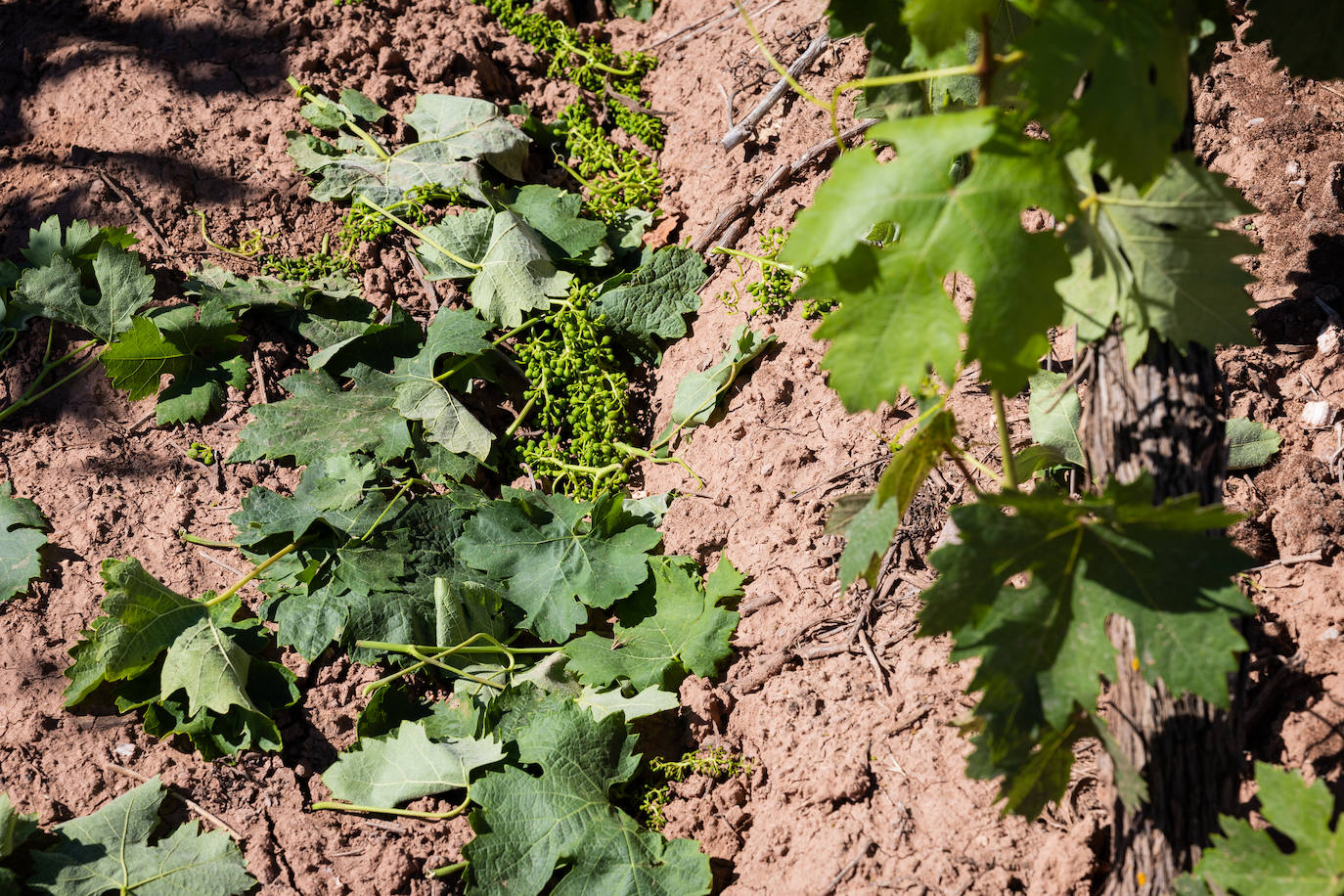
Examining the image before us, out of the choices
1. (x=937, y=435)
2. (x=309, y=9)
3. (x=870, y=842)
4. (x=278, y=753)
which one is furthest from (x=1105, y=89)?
(x=309, y=9)

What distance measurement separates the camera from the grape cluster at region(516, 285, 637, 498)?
10.2ft

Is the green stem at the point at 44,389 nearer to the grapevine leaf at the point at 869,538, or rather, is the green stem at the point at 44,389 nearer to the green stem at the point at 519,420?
the green stem at the point at 519,420

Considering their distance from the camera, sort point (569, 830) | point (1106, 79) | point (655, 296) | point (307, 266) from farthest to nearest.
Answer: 1. point (307, 266)
2. point (655, 296)
3. point (569, 830)
4. point (1106, 79)

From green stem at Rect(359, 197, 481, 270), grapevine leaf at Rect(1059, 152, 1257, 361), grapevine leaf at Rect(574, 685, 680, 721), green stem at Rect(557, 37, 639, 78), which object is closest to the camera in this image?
grapevine leaf at Rect(1059, 152, 1257, 361)

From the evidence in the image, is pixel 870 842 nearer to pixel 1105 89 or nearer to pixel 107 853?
pixel 1105 89

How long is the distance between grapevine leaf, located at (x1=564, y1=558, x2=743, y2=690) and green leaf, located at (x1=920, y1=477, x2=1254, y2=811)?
1.15 metres

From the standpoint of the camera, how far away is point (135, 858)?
91.9 inches

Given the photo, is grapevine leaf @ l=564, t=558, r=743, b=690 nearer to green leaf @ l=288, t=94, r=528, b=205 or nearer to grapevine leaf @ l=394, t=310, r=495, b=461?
grapevine leaf @ l=394, t=310, r=495, b=461

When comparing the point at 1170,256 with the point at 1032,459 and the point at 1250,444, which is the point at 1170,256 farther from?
the point at 1250,444

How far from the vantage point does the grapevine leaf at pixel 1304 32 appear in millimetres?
1676

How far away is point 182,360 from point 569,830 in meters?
2.11

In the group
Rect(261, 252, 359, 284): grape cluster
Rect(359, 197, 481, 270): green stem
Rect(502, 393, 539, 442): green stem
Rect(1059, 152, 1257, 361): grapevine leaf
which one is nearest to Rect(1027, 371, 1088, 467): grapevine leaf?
Rect(1059, 152, 1257, 361): grapevine leaf

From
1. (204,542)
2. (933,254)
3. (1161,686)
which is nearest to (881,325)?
(933,254)

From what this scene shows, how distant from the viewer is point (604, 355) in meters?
3.26
